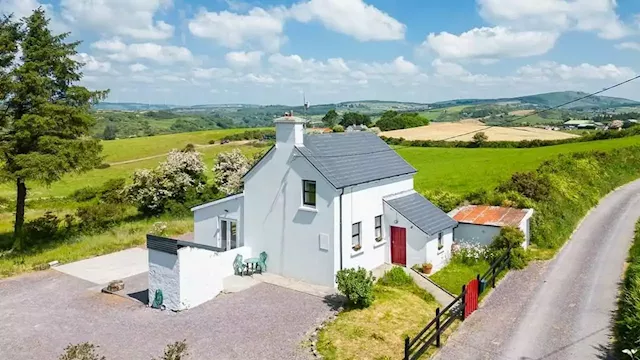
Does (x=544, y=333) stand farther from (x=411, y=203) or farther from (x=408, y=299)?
(x=411, y=203)

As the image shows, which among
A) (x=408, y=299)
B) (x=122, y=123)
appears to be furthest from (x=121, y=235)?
(x=122, y=123)

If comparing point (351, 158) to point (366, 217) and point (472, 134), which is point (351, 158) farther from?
point (472, 134)

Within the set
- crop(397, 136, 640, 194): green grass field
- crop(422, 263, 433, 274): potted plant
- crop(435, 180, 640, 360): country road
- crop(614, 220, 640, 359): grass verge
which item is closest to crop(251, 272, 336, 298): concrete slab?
crop(422, 263, 433, 274): potted plant

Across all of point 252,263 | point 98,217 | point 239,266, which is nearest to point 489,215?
point 252,263

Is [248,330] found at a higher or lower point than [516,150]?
lower

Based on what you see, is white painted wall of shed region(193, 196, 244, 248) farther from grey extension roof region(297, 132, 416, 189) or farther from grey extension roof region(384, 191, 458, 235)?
grey extension roof region(384, 191, 458, 235)
